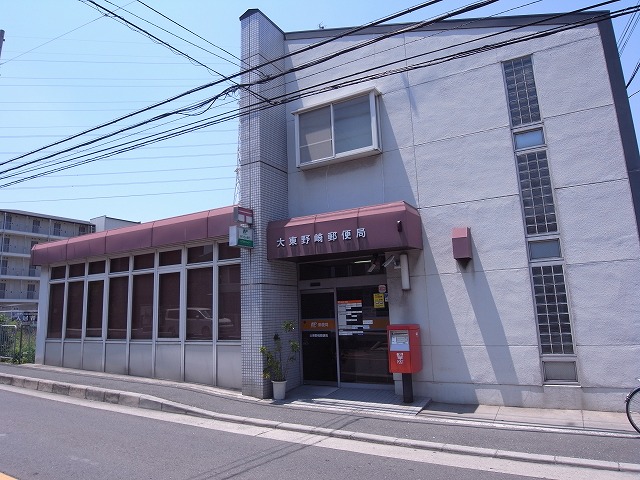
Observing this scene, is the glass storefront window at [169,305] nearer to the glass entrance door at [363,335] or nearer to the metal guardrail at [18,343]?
the glass entrance door at [363,335]

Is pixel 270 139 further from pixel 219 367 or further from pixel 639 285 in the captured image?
pixel 639 285

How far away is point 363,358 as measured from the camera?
1048cm

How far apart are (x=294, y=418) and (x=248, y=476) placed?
9.68ft

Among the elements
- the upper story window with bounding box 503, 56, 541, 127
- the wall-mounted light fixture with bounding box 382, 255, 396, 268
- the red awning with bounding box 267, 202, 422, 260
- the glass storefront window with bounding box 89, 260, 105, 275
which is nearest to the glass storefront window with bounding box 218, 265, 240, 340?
the red awning with bounding box 267, 202, 422, 260

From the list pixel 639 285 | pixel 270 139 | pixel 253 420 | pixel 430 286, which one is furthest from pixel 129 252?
pixel 639 285

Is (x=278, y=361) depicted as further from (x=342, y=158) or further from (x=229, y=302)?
(x=342, y=158)

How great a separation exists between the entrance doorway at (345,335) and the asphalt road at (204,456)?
10.9 ft

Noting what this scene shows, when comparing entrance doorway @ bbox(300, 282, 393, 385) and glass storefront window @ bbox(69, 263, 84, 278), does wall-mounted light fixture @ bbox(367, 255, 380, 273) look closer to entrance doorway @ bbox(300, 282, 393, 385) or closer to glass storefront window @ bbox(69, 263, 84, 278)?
entrance doorway @ bbox(300, 282, 393, 385)

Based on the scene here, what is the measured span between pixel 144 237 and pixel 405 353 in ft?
26.6

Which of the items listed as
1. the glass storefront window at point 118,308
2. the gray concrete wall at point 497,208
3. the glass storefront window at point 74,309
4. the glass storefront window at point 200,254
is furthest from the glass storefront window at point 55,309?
the gray concrete wall at point 497,208

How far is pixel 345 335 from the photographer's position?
10.7 meters

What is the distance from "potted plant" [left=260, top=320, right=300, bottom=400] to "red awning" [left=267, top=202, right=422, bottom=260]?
6.36 ft

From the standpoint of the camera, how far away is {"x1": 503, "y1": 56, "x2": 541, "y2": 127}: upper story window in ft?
30.1

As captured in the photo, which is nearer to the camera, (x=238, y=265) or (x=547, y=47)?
(x=547, y=47)
